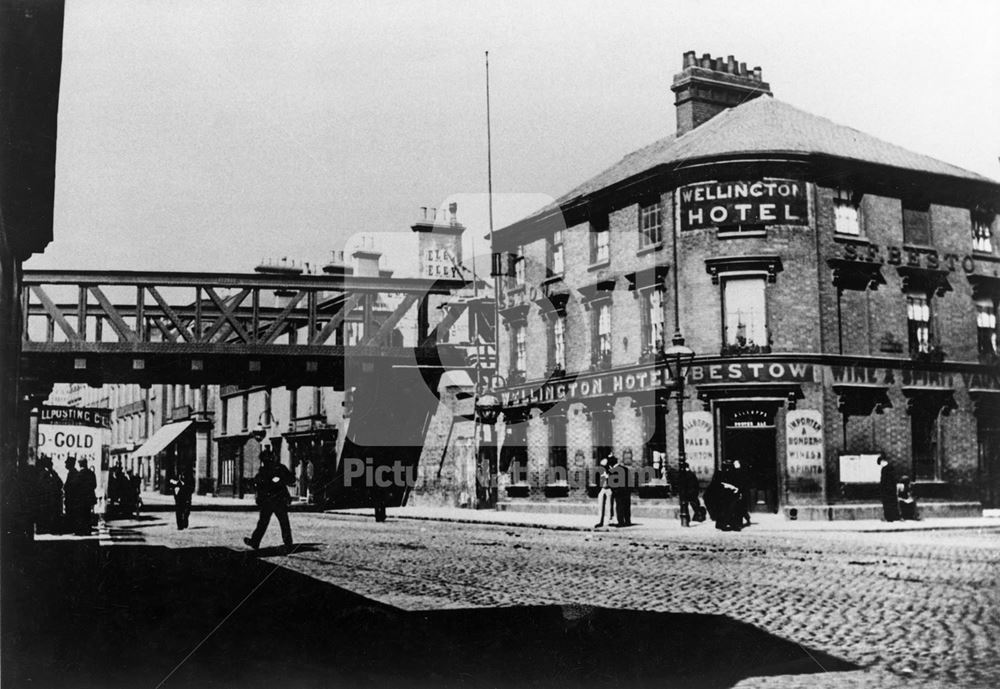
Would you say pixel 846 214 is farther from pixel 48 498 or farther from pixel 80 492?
pixel 48 498

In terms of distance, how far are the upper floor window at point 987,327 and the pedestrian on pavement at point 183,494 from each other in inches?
759

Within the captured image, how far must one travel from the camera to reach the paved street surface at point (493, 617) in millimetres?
7547

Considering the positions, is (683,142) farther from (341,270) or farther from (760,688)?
(760,688)

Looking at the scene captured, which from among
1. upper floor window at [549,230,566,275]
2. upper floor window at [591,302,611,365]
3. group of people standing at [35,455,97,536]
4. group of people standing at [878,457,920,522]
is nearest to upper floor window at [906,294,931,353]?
group of people standing at [878,457,920,522]

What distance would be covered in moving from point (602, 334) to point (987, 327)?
10011 mm

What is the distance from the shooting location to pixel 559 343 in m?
30.1

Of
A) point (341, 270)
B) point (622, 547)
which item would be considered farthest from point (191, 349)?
point (622, 547)

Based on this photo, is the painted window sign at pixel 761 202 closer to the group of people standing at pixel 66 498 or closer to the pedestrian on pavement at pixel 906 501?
the pedestrian on pavement at pixel 906 501

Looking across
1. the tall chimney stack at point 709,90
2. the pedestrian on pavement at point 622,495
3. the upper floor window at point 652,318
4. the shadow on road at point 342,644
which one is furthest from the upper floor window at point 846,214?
the shadow on road at point 342,644

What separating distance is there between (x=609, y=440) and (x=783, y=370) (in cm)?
538

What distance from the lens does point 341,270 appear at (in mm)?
19906

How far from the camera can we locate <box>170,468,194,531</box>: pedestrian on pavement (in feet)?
58.1

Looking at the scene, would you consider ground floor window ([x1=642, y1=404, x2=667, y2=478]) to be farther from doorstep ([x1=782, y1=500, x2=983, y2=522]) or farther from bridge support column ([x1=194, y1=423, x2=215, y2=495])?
bridge support column ([x1=194, y1=423, x2=215, y2=495])

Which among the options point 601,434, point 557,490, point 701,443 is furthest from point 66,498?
point 557,490
